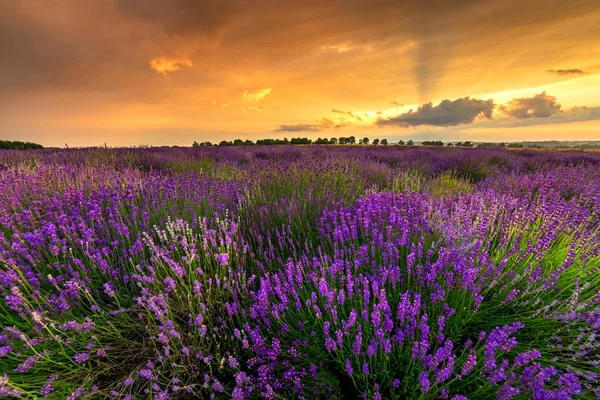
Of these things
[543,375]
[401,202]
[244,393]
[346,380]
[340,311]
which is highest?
[401,202]

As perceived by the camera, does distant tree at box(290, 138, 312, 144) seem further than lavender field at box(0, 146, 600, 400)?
Yes

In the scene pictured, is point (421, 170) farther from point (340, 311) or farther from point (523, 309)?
point (340, 311)

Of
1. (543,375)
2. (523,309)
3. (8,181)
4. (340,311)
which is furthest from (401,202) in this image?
(8,181)

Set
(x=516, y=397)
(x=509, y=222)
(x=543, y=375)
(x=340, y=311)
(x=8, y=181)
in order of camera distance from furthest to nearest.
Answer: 1. (x=8, y=181)
2. (x=509, y=222)
3. (x=340, y=311)
4. (x=516, y=397)
5. (x=543, y=375)

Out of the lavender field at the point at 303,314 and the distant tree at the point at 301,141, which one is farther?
the distant tree at the point at 301,141

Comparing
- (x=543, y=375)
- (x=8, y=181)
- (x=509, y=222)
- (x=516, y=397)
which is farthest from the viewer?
(x=8, y=181)

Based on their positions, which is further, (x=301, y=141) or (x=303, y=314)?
(x=301, y=141)

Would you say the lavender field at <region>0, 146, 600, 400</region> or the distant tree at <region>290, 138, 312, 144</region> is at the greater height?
the distant tree at <region>290, 138, 312, 144</region>

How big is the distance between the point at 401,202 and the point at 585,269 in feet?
4.67

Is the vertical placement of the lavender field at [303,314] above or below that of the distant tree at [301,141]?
below

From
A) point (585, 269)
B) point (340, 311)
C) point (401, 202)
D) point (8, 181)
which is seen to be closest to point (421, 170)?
Result: point (401, 202)

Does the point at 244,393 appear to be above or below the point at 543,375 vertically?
below

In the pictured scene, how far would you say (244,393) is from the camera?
4.73 feet

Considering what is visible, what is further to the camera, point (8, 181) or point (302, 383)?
point (8, 181)
